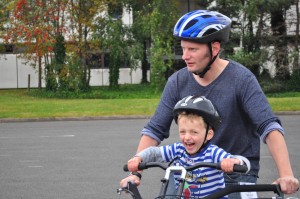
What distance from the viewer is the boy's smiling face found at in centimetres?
355

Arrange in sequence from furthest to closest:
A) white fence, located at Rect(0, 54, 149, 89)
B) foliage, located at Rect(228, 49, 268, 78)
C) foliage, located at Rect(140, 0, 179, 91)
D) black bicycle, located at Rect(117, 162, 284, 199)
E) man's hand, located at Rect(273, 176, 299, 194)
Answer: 1. white fence, located at Rect(0, 54, 149, 89)
2. foliage, located at Rect(140, 0, 179, 91)
3. foliage, located at Rect(228, 49, 268, 78)
4. man's hand, located at Rect(273, 176, 299, 194)
5. black bicycle, located at Rect(117, 162, 284, 199)

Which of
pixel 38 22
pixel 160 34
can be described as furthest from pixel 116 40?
pixel 38 22

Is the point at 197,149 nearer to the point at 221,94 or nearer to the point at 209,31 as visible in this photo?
the point at 221,94

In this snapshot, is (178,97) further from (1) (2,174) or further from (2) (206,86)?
(1) (2,174)

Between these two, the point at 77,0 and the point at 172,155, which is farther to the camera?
the point at 77,0

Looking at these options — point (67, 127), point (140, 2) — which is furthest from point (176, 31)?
point (140, 2)

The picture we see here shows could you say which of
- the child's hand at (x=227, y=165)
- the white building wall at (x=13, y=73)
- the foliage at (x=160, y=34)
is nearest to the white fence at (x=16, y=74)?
the white building wall at (x=13, y=73)

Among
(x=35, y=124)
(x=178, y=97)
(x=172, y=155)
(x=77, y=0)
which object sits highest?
(x=77, y=0)

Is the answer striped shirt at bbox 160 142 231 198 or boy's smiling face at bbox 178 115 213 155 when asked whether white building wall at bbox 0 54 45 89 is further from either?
boy's smiling face at bbox 178 115 213 155

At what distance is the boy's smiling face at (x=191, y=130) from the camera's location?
3555mm

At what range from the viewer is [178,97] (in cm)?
426

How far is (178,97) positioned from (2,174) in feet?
27.6

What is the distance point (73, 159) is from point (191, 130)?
34.3 ft

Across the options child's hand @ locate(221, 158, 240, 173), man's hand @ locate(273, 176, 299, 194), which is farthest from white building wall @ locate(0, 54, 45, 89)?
child's hand @ locate(221, 158, 240, 173)
